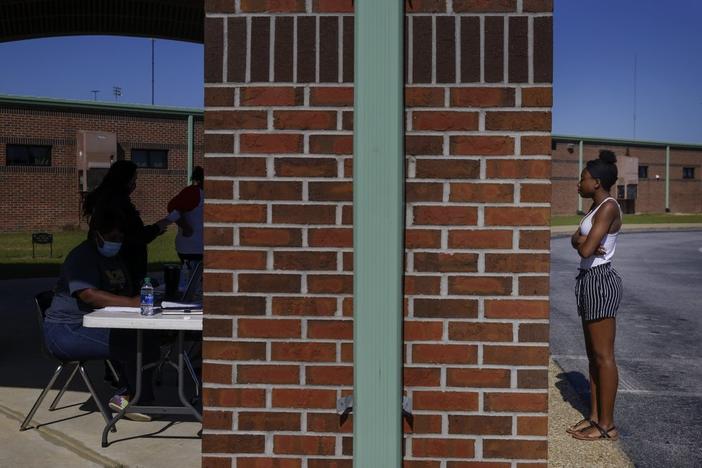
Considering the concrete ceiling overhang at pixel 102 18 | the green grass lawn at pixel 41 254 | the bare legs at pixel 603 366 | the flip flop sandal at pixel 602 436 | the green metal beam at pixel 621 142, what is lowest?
the flip flop sandal at pixel 602 436

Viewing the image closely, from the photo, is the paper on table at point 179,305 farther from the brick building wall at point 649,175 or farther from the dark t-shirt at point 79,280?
the brick building wall at point 649,175

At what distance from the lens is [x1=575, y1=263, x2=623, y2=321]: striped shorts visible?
5.68 metres

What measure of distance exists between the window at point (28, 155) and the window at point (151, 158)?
12.4ft

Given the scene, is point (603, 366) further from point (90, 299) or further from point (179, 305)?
point (90, 299)

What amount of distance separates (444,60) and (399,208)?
1.98 feet

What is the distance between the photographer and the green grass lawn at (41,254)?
19.7 meters

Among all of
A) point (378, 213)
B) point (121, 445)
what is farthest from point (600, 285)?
point (121, 445)

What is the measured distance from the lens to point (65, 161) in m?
36.8

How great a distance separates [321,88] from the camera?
3.21 m

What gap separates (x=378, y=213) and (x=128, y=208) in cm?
488

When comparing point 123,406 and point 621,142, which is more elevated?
point 621,142

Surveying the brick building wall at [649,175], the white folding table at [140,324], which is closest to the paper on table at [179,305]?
the white folding table at [140,324]

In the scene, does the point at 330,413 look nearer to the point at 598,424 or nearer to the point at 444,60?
the point at 444,60

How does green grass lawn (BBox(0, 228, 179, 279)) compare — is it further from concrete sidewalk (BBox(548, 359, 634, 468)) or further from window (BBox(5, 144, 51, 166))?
concrete sidewalk (BBox(548, 359, 634, 468))
